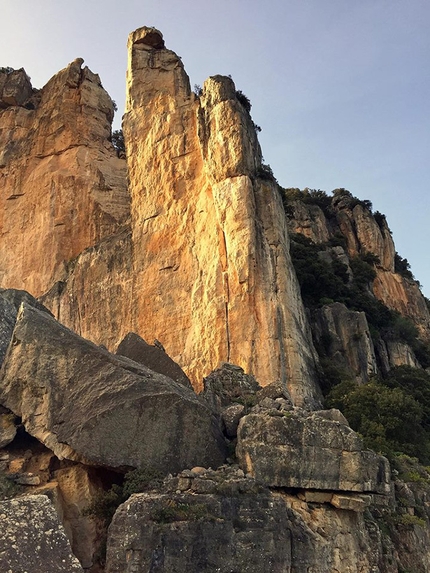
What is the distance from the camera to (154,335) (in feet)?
104

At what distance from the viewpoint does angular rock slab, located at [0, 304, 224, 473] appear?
1606 cm

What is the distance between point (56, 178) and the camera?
41.5m

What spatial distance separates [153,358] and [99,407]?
4.76 m

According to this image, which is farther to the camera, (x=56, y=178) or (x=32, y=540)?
(x=56, y=178)

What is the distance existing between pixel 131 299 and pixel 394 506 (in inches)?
739

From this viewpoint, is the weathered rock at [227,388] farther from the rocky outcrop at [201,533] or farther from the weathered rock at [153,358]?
the rocky outcrop at [201,533]

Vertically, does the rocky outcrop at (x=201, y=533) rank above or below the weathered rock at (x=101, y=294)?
below

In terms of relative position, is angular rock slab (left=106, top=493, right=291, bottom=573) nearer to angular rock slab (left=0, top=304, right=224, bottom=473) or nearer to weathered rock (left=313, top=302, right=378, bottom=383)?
angular rock slab (left=0, top=304, right=224, bottom=473)

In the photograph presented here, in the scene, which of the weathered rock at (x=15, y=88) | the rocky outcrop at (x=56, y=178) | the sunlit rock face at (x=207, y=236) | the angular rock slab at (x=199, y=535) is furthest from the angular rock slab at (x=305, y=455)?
the weathered rock at (x=15, y=88)

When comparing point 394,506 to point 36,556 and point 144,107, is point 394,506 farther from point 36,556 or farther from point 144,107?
point 144,107

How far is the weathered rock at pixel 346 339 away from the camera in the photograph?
37625 millimetres

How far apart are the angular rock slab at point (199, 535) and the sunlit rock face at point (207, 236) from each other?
12574 mm

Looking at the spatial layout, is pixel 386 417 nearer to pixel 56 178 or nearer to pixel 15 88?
pixel 56 178

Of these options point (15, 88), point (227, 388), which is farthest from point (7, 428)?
point (15, 88)
